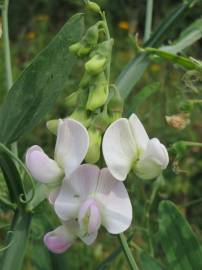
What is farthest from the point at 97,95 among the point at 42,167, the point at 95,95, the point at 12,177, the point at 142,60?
the point at 142,60

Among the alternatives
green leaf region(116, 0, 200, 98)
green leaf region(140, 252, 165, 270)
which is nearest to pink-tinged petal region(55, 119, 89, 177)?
green leaf region(140, 252, 165, 270)

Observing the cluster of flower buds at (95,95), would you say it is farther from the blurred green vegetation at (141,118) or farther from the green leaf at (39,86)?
the blurred green vegetation at (141,118)

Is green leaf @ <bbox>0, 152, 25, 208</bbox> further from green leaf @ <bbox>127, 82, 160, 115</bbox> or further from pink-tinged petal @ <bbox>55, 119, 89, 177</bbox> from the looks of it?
green leaf @ <bbox>127, 82, 160, 115</bbox>

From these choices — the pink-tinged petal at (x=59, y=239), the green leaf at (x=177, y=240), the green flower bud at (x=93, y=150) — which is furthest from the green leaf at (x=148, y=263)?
the green flower bud at (x=93, y=150)

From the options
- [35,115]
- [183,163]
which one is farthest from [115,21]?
[35,115]

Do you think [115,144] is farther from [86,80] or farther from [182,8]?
[182,8]

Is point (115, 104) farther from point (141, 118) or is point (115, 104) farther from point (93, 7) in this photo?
point (141, 118)

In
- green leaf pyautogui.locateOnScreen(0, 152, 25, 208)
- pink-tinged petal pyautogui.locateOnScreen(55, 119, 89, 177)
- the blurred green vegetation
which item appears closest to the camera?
pink-tinged petal pyautogui.locateOnScreen(55, 119, 89, 177)
